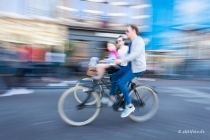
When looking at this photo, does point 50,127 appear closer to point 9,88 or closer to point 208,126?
point 208,126

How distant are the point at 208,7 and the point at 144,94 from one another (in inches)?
493

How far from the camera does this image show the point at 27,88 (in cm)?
684

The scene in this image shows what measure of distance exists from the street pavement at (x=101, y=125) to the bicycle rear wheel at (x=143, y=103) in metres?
0.12

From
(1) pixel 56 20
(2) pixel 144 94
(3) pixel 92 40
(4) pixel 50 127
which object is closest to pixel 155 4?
(3) pixel 92 40

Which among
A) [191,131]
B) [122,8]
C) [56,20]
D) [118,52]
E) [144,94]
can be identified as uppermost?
[122,8]

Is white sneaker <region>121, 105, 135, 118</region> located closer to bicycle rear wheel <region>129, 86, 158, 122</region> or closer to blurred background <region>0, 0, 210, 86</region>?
bicycle rear wheel <region>129, 86, 158, 122</region>

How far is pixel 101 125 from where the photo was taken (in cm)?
372

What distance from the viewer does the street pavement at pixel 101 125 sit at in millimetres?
3289

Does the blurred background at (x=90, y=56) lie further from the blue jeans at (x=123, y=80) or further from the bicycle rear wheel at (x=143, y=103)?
the blue jeans at (x=123, y=80)

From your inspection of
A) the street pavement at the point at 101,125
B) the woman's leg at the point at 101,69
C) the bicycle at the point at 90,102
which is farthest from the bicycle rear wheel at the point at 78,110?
the woman's leg at the point at 101,69

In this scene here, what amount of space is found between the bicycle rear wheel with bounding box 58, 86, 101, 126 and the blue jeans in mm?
425

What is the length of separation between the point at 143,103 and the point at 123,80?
71 centimetres

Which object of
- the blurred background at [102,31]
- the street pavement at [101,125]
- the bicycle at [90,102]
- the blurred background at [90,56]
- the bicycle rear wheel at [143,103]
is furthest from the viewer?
the blurred background at [102,31]

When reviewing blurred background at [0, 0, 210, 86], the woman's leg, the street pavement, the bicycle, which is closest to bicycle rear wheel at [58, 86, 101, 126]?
the bicycle
